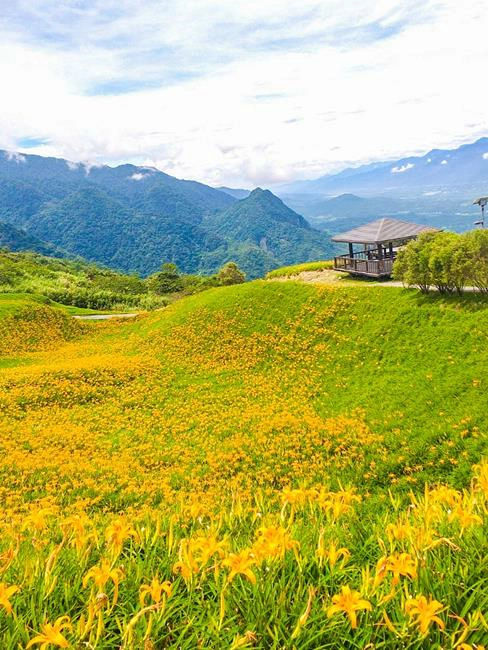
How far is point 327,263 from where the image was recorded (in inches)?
1264

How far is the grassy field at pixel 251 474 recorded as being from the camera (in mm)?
1885

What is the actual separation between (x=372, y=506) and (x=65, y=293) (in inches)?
1740

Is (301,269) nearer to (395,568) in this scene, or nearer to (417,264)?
(417,264)

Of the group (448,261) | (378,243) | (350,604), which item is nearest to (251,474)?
(350,604)

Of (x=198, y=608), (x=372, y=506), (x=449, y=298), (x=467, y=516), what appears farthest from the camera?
(x=449, y=298)

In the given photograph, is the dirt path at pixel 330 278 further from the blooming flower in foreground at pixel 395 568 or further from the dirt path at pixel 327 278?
the blooming flower in foreground at pixel 395 568

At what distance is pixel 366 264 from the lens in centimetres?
2530

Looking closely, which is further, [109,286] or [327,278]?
→ [109,286]

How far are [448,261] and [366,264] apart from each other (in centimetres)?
1032

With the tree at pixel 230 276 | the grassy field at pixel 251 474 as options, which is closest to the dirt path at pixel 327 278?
the grassy field at pixel 251 474

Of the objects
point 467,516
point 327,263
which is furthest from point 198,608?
point 327,263

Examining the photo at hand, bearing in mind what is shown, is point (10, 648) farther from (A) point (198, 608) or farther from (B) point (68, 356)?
(B) point (68, 356)

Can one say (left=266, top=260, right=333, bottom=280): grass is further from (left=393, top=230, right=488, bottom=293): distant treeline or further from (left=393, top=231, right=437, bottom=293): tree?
(left=393, top=230, right=488, bottom=293): distant treeline

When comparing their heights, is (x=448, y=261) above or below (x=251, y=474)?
above
